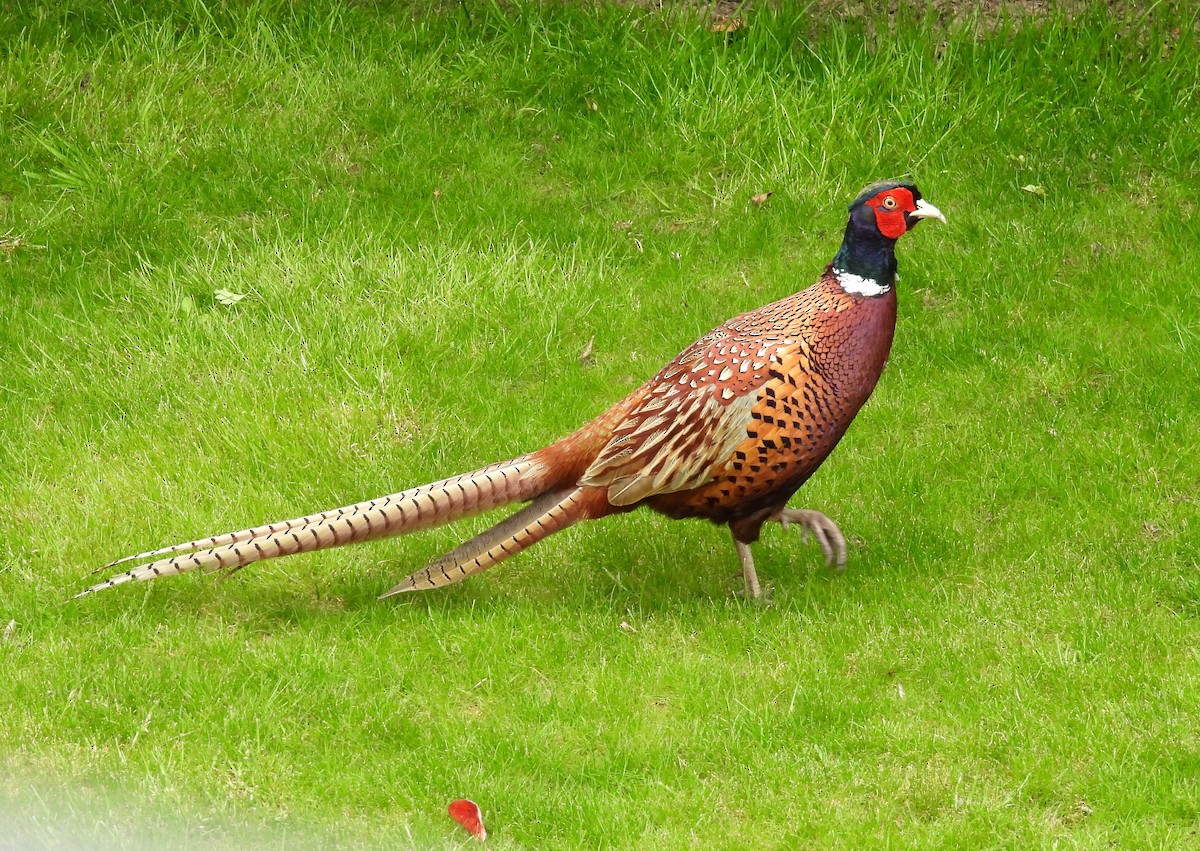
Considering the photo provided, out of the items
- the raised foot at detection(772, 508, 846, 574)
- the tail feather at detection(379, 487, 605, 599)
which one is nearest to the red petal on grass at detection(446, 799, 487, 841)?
the tail feather at detection(379, 487, 605, 599)

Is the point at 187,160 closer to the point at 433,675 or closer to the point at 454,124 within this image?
the point at 454,124

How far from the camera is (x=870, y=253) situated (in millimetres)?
4449

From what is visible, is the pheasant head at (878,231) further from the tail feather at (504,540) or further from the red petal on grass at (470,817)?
the red petal on grass at (470,817)

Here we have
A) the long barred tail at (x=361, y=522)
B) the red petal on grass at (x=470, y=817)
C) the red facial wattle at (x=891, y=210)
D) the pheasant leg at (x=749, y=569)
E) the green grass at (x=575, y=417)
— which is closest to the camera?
the red petal on grass at (x=470, y=817)

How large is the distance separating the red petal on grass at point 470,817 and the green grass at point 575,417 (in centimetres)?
4

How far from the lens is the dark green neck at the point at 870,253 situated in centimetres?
445

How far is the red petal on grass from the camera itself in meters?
3.72

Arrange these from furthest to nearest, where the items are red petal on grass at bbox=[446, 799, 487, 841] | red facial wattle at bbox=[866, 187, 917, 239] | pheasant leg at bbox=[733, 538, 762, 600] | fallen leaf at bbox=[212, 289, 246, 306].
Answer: fallen leaf at bbox=[212, 289, 246, 306] → pheasant leg at bbox=[733, 538, 762, 600] → red facial wattle at bbox=[866, 187, 917, 239] → red petal on grass at bbox=[446, 799, 487, 841]

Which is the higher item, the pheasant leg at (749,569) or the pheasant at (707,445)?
the pheasant at (707,445)

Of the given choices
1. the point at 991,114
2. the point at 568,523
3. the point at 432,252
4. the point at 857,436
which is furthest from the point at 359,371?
the point at 991,114

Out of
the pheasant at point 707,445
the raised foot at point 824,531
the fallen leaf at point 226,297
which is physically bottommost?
the fallen leaf at point 226,297

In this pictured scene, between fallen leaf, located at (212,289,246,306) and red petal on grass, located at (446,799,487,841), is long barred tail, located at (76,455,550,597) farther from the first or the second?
fallen leaf, located at (212,289,246,306)

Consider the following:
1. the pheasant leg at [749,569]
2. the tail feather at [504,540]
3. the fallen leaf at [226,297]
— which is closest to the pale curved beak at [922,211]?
the pheasant leg at [749,569]

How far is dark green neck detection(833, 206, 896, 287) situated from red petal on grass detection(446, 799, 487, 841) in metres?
1.94
